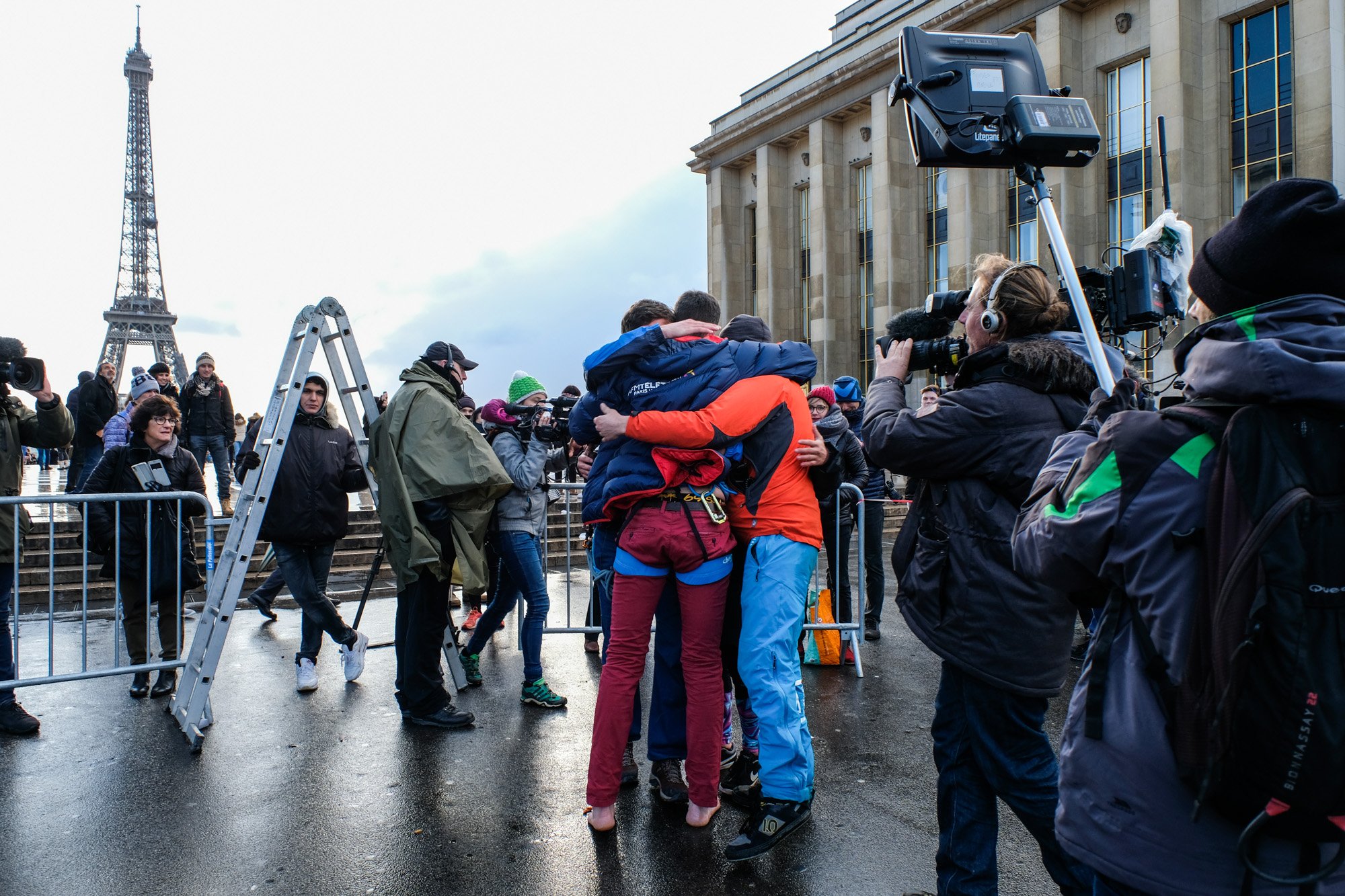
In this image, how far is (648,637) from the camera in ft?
12.1

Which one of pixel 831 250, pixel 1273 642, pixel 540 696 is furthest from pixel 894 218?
pixel 1273 642

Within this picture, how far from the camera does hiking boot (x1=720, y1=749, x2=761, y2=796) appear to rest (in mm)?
4078

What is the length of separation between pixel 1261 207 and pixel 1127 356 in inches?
54.0

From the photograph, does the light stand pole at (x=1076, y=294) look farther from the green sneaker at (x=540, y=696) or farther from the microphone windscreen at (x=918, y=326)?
the green sneaker at (x=540, y=696)

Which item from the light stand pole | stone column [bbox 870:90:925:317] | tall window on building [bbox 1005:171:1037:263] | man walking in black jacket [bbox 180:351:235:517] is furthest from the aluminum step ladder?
stone column [bbox 870:90:925:317]

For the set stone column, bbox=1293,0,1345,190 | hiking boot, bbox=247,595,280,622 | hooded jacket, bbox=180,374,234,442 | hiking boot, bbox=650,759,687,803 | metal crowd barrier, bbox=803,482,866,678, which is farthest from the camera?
stone column, bbox=1293,0,1345,190

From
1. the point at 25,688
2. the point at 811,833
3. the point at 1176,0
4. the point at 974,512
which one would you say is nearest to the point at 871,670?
the point at 811,833

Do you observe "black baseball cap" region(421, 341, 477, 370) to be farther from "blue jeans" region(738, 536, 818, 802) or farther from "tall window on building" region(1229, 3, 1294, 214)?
"tall window on building" region(1229, 3, 1294, 214)

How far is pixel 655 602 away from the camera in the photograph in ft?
12.1

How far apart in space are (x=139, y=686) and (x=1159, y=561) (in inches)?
243

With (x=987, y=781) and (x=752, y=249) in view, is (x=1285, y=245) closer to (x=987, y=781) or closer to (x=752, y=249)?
(x=987, y=781)

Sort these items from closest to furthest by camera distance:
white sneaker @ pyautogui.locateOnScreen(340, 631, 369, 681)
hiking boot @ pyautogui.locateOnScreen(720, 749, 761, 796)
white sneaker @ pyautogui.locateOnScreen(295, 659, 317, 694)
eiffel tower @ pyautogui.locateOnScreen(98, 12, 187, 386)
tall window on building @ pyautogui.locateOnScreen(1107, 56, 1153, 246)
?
hiking boot @ pyautogui.locateOnScreen(720, 749, 761, 796) → white sneaker @ pyautogui.locateOnScreen(295, 659, 317, 694) → white sneaker @ pyautogui.locateOnScreen(340, 631, 369, 681) → tall window on building @ pyautogui.locateOnScreen(1107, 56, 1153, 246) → eiffel tower @ pyautogui.locateOnScreen(98, 12, 187, 386)

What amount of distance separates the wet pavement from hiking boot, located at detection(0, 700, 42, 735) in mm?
95

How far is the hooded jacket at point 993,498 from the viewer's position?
2.64 m
